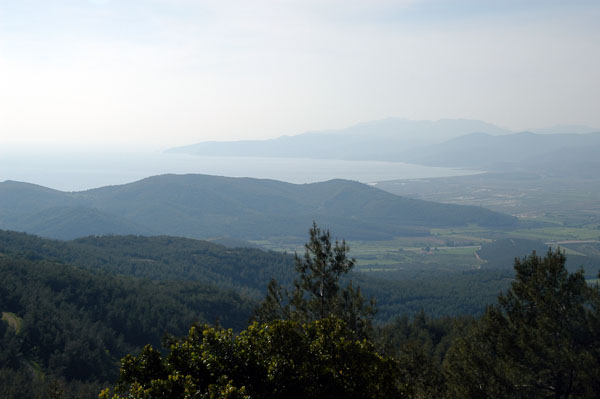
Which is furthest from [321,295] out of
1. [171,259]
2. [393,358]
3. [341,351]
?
[171,259]

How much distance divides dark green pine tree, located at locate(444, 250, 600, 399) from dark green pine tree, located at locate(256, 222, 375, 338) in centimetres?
454

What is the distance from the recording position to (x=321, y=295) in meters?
19.3

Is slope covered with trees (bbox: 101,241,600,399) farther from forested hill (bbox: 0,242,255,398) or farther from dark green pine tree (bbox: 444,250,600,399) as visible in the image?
forested hill (bbox: 0,242,255,398)

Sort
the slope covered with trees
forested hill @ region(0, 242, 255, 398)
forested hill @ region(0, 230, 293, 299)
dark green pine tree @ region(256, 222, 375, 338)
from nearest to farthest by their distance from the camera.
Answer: the slope covered with trees < dark green pine tree @ region(256, 222, 375, 338) < forested hill @ region(0, 242, 255, 398) < forested hill @ region(0, 230, 293, 299)

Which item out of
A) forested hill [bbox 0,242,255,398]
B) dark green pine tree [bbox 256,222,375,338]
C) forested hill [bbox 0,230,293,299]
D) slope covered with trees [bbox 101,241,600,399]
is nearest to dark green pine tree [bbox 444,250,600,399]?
slope covered with trees [bbox 101,241,600,399]

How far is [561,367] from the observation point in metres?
15.0

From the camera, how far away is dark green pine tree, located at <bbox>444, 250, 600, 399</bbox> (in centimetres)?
1509

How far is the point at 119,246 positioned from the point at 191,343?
134 meters

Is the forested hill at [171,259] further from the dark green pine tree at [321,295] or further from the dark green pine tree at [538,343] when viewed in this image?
the dark green pine tree at [538,343]

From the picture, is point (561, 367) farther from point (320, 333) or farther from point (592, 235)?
point (592, 235)

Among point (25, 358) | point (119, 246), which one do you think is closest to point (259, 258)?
point (119, 246)

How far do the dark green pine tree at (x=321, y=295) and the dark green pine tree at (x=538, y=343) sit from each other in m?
4.54

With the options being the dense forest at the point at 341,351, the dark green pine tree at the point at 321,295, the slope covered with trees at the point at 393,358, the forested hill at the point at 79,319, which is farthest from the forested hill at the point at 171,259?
the slope covered with trees at the point at 393,358

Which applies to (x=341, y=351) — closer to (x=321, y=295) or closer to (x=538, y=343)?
(x=321, y=295)
